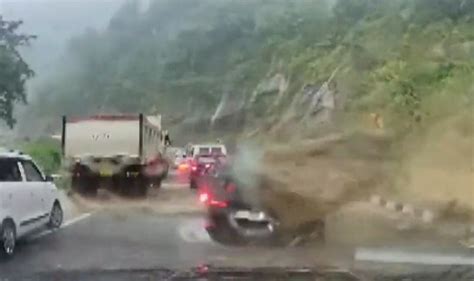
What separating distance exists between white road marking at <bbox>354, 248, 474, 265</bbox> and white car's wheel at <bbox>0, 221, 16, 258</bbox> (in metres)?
3.18

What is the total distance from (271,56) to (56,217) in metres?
2.72

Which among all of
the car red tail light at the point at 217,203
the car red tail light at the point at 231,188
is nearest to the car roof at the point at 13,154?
the car red tail light at the point at 217,203

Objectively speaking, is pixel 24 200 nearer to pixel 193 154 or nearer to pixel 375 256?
pixel 193 154

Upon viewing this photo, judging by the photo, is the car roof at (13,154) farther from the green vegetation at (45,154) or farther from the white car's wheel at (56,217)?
the white car's wheel at (56,217)

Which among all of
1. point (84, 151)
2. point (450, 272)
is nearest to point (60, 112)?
point (84, 151)

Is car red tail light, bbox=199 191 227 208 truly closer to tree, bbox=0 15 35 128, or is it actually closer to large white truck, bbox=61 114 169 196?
large white truck, bbox=61 114 169 196

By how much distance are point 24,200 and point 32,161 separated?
18.2 inches

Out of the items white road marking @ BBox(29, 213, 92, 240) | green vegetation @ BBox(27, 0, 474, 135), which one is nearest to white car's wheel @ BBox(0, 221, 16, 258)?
white road marking @ BBox(29, 213, 92, 240)

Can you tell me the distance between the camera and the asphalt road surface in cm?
811

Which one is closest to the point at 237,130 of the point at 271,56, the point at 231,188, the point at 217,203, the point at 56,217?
the point at 231,188

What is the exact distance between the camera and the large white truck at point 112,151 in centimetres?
881

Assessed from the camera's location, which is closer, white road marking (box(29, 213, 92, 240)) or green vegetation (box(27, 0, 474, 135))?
green vegetation (box(27, 0, 474, 135))

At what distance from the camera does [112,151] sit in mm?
8984

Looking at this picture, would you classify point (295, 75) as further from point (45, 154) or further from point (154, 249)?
point (45, 154)
